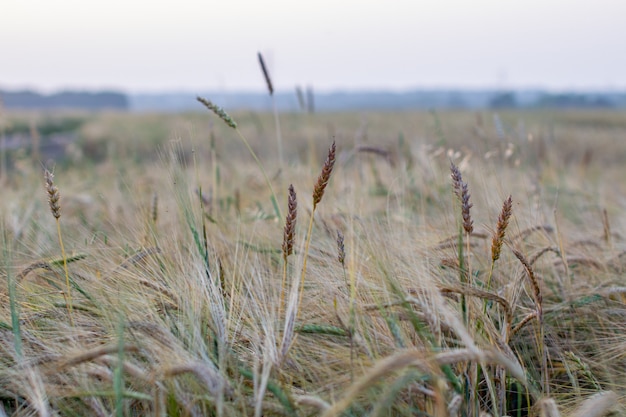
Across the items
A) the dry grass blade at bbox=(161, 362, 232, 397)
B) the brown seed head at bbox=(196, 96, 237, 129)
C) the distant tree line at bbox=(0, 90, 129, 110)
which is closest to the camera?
the dry grass blade at bbox=(161, 362, 232, 397)

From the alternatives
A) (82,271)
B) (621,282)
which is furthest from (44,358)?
(621,282)

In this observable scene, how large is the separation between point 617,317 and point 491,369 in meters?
0.57

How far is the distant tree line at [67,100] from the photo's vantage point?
208ft

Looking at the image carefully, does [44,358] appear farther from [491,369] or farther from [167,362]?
[491,369]

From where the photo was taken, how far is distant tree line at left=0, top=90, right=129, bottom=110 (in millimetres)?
63500

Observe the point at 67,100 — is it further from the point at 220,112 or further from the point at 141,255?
the point at 141,255

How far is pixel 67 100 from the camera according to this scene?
81.5 meters

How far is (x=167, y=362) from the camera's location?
A: 111 centimetres

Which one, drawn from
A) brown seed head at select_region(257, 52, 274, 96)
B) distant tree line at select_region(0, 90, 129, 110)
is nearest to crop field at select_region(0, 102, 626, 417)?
brown seed head at select_region(257, 52, 274, 96)

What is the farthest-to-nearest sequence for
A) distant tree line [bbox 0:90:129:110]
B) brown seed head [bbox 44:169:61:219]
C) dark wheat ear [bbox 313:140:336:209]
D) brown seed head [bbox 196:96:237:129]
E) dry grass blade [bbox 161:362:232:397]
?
distant tree line [bbox 0:90:129:110]
brown seed head [bbox 196:96:237:129]
brown seed head [bbox 44:169:61:219]
dark wheat ear [bbox 313:140:336:209]
dry grass blade [bbox 161:362:232:397]

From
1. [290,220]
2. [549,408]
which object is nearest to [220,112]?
[290,220]

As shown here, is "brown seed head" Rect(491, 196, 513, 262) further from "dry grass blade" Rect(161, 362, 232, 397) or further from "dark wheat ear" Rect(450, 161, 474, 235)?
"dry grass blade" Rect(161, 362, 232, 397)

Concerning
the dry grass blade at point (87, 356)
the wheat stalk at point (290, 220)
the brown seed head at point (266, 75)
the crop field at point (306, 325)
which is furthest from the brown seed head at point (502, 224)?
the brown seed head at point (266, 75)

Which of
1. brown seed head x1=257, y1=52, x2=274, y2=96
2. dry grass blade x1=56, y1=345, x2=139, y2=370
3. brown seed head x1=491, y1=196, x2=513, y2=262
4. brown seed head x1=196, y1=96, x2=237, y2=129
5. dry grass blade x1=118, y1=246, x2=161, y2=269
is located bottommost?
dry grass blade x1=56, y1=345, x2=139, y2=370
